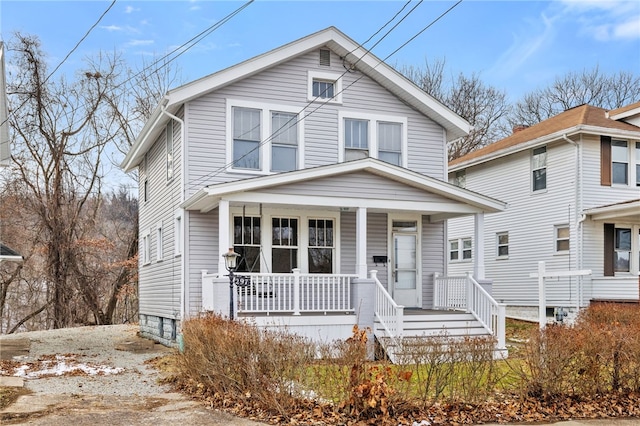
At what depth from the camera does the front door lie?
16.0 metres

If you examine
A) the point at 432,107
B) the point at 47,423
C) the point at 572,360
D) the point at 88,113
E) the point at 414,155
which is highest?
the point at 88,113

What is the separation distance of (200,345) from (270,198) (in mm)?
4718

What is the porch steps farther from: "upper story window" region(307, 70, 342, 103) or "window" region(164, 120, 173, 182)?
"window" region(164, 120, 173, 182)

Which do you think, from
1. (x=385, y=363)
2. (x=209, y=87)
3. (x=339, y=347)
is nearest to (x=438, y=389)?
(x=385, y=363)

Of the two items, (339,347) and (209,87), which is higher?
(209,87)

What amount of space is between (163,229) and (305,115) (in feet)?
16.2

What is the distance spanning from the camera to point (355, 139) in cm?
1577

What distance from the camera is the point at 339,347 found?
773 cm

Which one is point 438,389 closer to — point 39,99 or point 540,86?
point 39,99

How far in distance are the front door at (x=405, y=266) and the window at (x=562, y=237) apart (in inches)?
238

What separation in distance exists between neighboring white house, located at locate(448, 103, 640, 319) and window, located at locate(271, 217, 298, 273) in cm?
556

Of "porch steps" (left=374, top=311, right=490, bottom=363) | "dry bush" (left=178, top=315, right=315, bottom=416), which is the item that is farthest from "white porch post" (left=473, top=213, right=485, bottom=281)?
"dry bush" (left=178, top=315, right=315, bottom=416)

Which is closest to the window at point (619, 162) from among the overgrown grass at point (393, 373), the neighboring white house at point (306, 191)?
the neighboring white house at point (306, 191)

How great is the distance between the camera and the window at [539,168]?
2045cm
